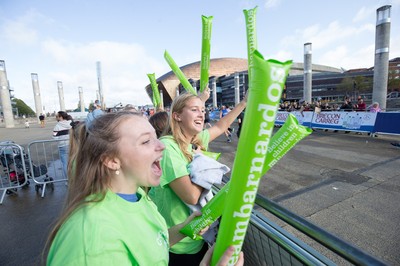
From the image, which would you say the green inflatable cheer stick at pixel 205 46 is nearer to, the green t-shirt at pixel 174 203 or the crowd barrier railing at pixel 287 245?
the green t-shirt at pixel 174 203

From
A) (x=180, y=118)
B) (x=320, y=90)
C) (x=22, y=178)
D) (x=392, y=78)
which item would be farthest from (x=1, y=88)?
(x=392, y=78)

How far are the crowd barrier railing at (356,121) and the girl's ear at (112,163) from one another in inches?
440

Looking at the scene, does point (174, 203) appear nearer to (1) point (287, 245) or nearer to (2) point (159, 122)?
(1) point (287, 245)

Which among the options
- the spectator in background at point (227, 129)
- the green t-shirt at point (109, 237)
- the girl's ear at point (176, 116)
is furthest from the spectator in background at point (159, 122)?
the spectator in background at point (227, 129)

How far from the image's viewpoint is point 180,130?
1.90 metres

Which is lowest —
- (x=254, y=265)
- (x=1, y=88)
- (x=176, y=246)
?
(x=254, y=265)

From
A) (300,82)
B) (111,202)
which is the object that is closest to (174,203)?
(111,202)

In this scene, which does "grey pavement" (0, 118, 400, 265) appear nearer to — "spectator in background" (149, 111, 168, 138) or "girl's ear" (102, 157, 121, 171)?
"spectator in background" (149, 111, 168, 138)

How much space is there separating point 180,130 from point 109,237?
1.12m

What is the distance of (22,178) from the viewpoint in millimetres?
5719

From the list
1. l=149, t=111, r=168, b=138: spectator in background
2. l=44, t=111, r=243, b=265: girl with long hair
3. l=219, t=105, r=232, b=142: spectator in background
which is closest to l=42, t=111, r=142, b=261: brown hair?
l=44, t=111, r=243, b=265: girl with long hair

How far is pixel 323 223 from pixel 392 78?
88.5 m

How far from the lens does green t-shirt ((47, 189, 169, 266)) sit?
0.82 metres

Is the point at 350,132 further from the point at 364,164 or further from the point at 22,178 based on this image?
the point at 22,178
